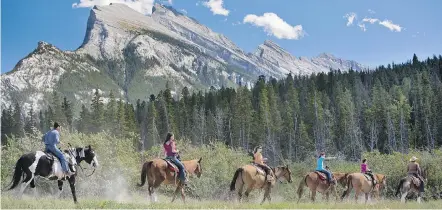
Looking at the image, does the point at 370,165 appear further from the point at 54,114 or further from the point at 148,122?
the point at 54,114

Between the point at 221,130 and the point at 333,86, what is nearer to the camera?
the point at 221,130

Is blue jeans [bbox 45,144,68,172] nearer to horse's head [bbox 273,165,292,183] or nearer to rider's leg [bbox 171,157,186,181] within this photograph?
rider's leg [bbox 171,157,186,181]

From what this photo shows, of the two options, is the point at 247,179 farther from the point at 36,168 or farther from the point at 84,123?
the point at 84,123

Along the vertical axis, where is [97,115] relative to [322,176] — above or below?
above

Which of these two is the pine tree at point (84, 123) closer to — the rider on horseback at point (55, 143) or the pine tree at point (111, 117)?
the pine tree at point (111, 117)

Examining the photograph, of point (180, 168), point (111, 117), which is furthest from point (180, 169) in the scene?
point (111, 117)

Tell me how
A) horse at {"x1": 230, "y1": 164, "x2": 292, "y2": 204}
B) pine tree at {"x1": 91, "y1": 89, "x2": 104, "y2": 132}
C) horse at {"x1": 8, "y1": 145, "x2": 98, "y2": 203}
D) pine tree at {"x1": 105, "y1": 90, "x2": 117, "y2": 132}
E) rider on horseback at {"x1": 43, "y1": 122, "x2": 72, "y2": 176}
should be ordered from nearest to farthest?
1. horse at {"x1": 8, "y1": 145, "x2": 98, "y2": 203}
2. rider on horseback at {"x1": 43, "y1": 122, "x2": 72, "y2": 176}
3. horse at {"x1": 230, "y1": 164, "x2": 292, "y2": 204}
4. pine tree at {"x1": 105, "y1": 90, "x2": 117, "y2": 132}
5. pine tree at {"x1": 91, "y1": 89, "x2": 104, "y2": 132}

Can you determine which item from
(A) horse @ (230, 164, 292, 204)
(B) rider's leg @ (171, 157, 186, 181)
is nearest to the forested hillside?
(A) horse @ (230, 164, 292, 204)

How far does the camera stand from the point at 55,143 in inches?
721

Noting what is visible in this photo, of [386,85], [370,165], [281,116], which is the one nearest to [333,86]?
[386,85]

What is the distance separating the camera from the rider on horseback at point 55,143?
18077 mm

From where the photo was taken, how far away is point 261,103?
111m

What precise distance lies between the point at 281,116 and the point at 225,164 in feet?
246

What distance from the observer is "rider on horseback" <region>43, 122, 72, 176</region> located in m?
18.1
